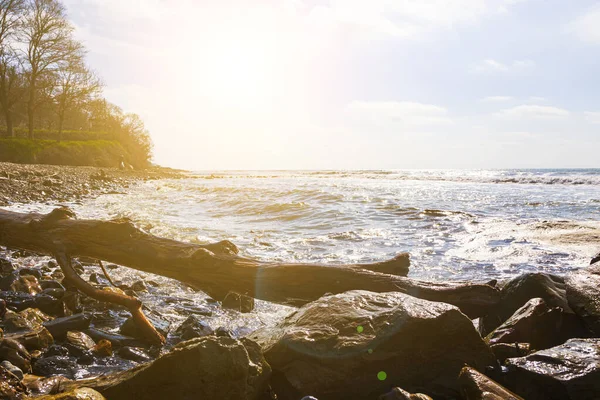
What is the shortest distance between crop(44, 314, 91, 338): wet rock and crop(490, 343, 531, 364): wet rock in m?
3.71

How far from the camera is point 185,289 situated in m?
5.70

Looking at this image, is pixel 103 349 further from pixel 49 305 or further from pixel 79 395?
pixel 79 395

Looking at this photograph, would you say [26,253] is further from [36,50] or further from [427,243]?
[36,50]

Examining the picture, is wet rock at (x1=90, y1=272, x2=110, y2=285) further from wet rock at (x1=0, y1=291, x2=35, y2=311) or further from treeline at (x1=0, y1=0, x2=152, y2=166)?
treeline at (x1=0, y1=0, x2=152, y2=166)

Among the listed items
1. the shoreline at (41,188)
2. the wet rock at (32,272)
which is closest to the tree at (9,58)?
the shoreline at (41,188)

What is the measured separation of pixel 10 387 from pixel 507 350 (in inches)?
139

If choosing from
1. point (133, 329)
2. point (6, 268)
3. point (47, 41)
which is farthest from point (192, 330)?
point (47, 41)

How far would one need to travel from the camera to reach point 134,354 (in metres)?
3.50

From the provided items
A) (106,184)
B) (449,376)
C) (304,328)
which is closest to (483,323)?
(449,376)

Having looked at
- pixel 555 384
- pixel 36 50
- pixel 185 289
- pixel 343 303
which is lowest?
pixel 185 289

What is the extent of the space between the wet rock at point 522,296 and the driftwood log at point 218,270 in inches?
6.9

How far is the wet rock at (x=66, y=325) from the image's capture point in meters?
3.58

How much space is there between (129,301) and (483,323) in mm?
3542

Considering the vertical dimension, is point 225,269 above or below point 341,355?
above
